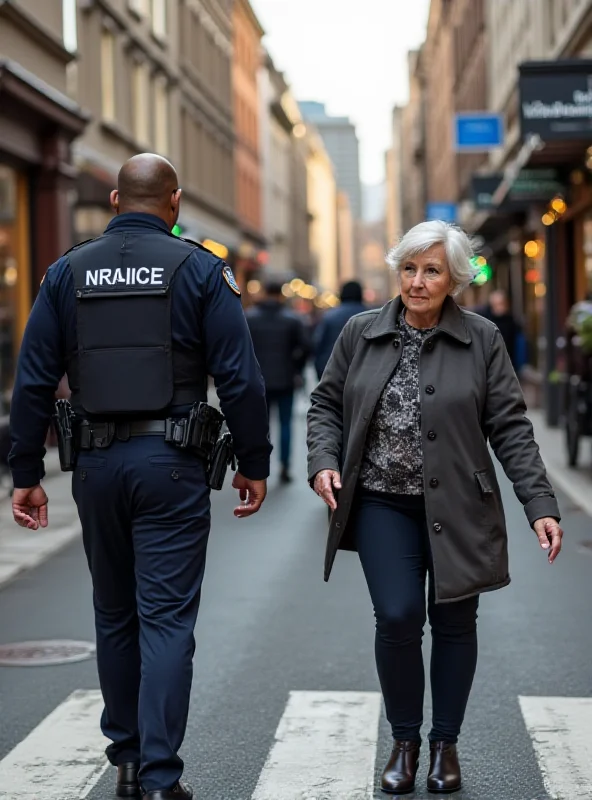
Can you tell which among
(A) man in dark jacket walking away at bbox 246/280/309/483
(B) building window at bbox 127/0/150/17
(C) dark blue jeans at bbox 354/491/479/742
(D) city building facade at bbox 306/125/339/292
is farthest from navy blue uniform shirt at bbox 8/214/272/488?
(D) city building facade at bbox 306/125/339/292

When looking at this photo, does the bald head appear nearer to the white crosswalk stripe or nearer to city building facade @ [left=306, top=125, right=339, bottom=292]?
the white crosswalk stripe

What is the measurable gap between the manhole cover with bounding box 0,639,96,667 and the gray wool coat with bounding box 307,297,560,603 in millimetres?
2469

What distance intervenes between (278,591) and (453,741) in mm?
3947

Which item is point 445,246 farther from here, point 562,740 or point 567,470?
point 567,470

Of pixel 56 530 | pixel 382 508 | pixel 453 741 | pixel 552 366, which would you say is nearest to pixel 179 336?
pixel 382 508

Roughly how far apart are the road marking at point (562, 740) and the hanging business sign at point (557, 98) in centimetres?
1128

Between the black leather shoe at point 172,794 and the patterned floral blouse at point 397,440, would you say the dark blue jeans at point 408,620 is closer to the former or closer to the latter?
the patterned floral blouse at point 397,440

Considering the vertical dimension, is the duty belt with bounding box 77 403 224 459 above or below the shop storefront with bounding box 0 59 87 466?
below

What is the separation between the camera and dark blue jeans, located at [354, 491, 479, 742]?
470 cm

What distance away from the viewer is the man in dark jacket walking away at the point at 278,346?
14.5 m

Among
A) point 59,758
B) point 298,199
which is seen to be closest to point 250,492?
point 59,758

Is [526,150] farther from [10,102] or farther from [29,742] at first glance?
[29,742]

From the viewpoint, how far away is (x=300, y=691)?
6309 mm

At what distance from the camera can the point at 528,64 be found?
16.4 m
